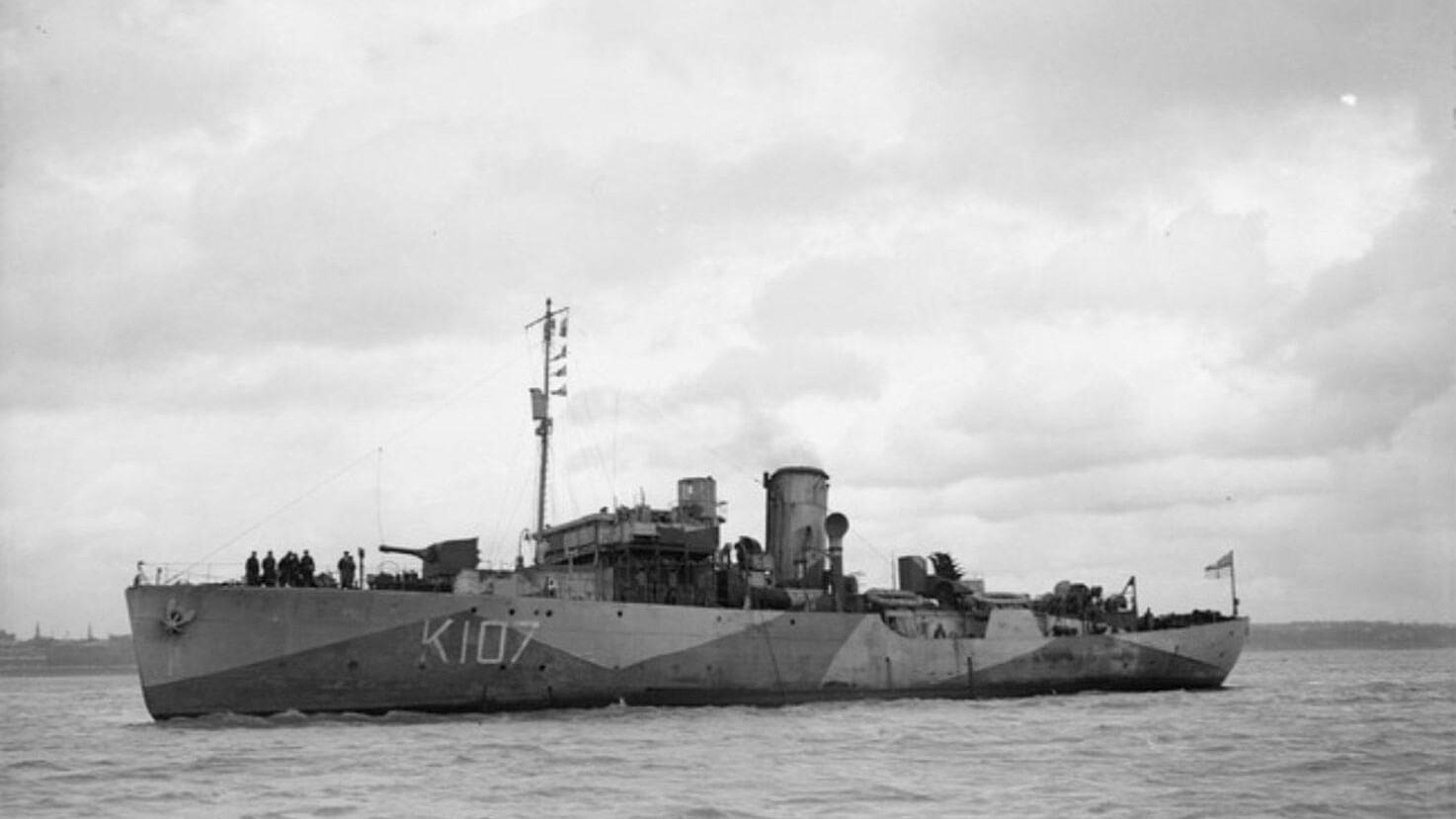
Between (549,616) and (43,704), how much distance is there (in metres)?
25.2

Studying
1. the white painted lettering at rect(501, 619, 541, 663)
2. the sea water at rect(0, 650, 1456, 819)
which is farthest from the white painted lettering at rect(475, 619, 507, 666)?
the sea water at rect(0, 650, 1456, 819)

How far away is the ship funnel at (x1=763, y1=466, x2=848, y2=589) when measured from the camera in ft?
113

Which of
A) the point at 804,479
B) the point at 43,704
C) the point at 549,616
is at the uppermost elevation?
the point at 804,479

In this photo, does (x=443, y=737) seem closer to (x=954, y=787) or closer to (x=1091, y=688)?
(x=954, y=787)

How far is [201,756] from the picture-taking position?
19.4 meters

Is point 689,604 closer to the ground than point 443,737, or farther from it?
farther from it

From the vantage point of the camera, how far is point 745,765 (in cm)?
1859

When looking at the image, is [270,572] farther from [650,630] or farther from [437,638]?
[650,630]

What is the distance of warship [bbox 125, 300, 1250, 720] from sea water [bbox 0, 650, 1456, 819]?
2.65 feet

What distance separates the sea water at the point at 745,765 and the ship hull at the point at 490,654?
2.19 ft

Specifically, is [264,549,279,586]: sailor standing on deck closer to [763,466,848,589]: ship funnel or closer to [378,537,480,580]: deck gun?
[378,537,480,580]: deck gun

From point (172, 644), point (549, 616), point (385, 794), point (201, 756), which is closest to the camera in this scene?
point (385, 794)

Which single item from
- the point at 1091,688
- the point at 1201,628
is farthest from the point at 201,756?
the point at 1201,628

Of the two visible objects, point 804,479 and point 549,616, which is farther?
point 804,479
